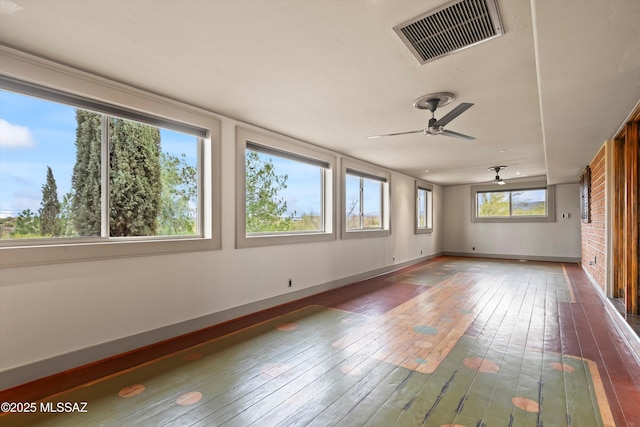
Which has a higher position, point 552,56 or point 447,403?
point 552,56

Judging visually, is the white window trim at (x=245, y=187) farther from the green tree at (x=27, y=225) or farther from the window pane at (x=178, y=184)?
the green tree at (x=27, y=225)

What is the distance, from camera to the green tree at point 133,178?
9.13ft

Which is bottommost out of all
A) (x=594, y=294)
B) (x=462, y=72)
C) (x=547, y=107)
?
(x=594, y=294)

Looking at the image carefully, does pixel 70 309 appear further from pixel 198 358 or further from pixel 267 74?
pixel 267 74

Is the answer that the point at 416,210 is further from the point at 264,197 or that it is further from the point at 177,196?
the point at 177,196

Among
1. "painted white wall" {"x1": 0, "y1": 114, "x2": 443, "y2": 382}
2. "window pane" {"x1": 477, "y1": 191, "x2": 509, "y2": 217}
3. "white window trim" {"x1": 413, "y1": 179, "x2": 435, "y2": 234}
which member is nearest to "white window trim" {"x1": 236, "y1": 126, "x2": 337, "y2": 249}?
"painted white wall" {"x1": 0, "y1": 114, "x2": 443, "y2": 382}

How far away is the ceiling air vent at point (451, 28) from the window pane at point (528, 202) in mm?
8465

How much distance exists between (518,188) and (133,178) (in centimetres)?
960

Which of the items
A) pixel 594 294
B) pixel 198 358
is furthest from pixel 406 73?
pixel 594 294

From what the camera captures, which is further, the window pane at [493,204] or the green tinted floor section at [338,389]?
the window pane at [493,204]

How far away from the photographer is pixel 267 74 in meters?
2.51

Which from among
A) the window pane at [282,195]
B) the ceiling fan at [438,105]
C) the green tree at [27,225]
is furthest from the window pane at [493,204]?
the green tree at [27,225]

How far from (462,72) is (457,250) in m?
8.55

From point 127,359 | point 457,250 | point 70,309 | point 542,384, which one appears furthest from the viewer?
point 457,250
